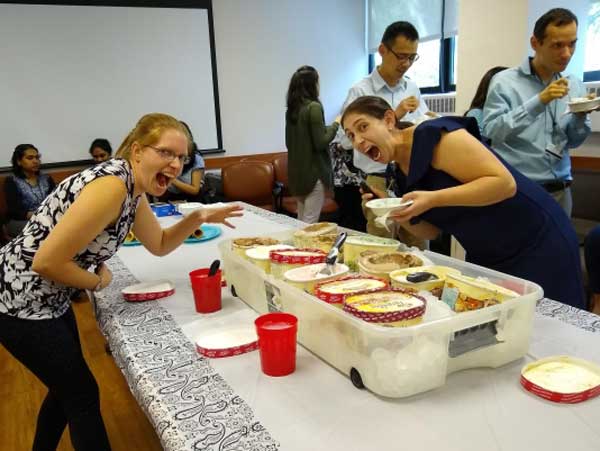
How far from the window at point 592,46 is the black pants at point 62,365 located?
3742mm

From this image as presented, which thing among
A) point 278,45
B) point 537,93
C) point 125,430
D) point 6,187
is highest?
point 278,45

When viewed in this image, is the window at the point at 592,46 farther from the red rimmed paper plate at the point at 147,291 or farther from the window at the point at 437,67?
the red rimmed paper plate at the point at 147,291

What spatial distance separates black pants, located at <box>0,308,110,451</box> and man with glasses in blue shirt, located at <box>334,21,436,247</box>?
4.33 ft

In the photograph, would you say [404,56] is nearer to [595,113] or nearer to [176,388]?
[595,113]

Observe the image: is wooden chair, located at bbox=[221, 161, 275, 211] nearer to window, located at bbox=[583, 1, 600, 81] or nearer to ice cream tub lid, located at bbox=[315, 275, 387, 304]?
window, located at bbox=[583, 1, 600, 81]

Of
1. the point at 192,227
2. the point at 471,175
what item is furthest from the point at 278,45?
the point at 471,175

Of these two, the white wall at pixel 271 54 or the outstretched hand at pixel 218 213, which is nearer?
the outstretched hand at pixel 218 213

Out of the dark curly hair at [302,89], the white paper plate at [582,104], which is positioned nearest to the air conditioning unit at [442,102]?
the dark curly hair at [302,89]

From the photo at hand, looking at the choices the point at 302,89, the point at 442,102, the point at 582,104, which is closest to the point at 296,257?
the point at 582,104

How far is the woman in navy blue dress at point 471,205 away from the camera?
1.25 m

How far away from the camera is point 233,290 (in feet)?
4.49

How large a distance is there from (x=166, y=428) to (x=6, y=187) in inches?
155

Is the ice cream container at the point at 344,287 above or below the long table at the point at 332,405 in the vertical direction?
above

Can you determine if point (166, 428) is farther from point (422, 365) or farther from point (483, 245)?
→ point (483, 245)
